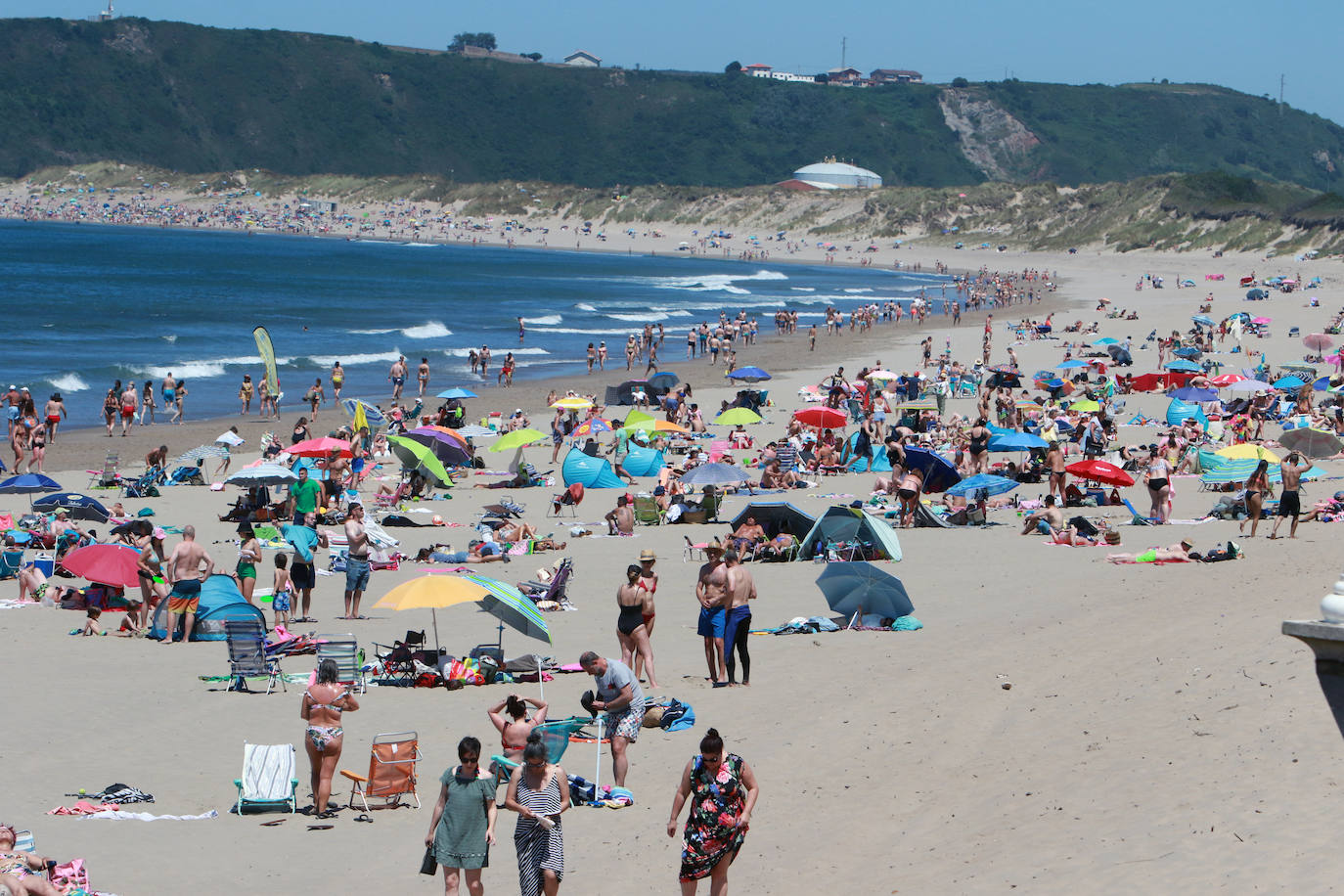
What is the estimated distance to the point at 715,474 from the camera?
18.2 metres

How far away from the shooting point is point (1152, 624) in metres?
11.2

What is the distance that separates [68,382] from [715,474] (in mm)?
22907

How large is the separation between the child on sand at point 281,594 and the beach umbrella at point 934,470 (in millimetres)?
9088

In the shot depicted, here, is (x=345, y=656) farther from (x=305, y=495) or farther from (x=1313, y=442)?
(x=1313, y=442)

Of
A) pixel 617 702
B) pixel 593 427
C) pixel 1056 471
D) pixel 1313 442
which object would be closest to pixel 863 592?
pixel 617 702

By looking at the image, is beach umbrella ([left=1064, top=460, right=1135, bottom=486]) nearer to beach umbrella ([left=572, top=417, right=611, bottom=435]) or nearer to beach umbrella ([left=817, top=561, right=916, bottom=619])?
beach umbrella ([left=817, top=561, right=916, bottom=619])

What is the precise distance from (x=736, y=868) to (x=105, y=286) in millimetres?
68239

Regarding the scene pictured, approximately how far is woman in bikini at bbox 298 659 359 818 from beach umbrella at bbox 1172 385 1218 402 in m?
21.7

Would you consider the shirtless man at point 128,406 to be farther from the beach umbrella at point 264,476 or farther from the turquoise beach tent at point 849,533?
the turquoise beach tent at point 849,533

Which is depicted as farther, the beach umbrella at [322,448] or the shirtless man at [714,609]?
the beach umbrella at [322,448]

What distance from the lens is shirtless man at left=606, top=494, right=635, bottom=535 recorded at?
57.1 feet

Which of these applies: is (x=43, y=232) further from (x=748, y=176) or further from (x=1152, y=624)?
(x=1152, y=624)

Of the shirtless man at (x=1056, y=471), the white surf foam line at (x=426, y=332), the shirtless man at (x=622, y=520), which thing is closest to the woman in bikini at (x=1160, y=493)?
the shirtless man at (x=1056, y=471)

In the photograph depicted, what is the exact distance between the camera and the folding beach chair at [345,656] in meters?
10.7
